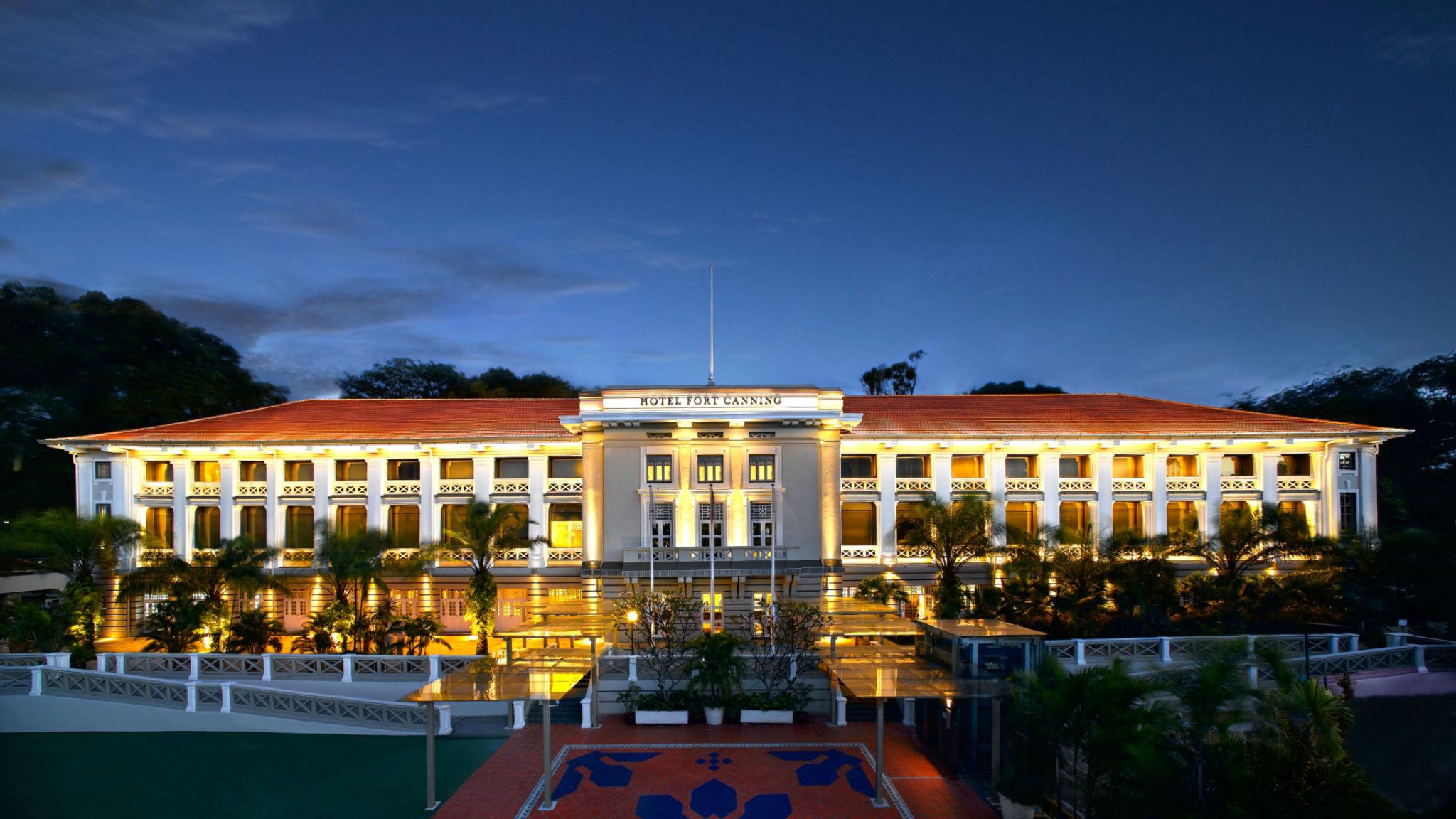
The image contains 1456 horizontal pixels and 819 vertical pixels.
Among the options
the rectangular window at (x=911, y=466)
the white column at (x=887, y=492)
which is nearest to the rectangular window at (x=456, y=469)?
the white column at (x=887, y=492)

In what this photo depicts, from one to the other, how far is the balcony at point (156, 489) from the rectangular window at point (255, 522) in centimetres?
306

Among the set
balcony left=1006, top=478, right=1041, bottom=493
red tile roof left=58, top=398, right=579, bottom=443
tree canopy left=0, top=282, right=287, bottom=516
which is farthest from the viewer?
tree canopy left=0, top=282, right=287, bottom=516

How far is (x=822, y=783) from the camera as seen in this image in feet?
52.5

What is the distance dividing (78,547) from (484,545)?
15.8 metres

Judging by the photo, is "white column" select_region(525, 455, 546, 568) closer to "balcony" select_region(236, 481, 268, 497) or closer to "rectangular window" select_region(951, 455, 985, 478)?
"balcony" select_region(236, 481, 268, 497)

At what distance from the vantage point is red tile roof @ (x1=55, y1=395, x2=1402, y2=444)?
30.9 metres

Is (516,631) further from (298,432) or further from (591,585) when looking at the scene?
(298,432)

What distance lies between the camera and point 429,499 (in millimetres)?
31500

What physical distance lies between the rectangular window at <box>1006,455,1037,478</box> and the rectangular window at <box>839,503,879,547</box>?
688 cm

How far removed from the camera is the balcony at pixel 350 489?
31.8 m

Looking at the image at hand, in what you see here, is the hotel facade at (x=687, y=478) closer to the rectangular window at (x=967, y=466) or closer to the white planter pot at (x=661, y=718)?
the rectangular window at (x=967, y=466)

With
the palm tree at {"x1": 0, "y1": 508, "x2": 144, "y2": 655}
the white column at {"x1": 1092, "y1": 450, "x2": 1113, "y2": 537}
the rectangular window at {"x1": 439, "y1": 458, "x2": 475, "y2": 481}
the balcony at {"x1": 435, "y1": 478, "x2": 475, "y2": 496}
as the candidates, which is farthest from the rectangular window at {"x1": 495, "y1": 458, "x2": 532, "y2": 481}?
the white column at {"x1": 1092, "y1": 450, "x2": 1113, "y2": 537}

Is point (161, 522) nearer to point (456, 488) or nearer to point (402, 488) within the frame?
point (402, 488)

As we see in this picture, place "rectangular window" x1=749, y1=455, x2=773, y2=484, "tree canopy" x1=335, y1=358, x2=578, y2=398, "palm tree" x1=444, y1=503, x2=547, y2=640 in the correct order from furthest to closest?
"tree canopy" x1=335, y1=358, x2=578, y2=398, "rectangular window" x1=749, y1=455, x2=773, y2=484, "palm tree" x1=444, y1=503, x2=547, y2=640
